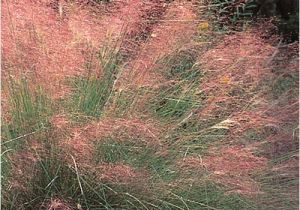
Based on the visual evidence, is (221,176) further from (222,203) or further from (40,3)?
(40,3)

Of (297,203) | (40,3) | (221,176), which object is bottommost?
(297,203)

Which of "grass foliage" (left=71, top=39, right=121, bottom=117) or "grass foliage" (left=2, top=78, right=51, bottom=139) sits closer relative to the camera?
"grass foliage" (left=2, top=78, right=51, bottom=139)

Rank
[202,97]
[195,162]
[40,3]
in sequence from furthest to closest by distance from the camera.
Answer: [202,97] → [40,3] → [195,162]

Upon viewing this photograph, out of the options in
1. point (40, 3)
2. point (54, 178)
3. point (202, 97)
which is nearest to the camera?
point (54, 178)

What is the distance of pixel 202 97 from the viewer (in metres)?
3.81

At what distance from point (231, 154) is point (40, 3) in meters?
1.21

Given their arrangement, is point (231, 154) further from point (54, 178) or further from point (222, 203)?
point (54, 178)

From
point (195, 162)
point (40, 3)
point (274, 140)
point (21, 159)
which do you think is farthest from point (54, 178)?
point (274, 140)

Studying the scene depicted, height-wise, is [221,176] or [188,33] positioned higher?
[188,33]

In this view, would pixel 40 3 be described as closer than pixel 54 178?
No

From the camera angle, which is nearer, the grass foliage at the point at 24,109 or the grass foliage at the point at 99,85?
the grass foliage at the point at 24,109

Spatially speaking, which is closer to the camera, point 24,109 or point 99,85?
point 24,109

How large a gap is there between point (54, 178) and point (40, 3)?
3.13 ft

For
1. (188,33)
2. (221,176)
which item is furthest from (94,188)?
(188,33)
